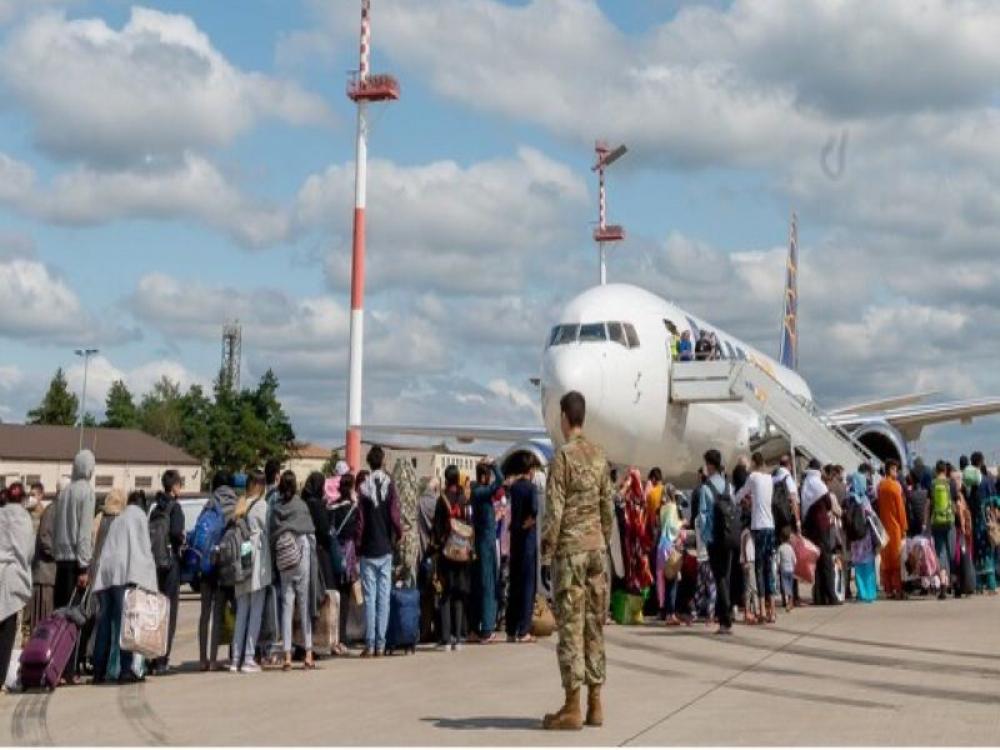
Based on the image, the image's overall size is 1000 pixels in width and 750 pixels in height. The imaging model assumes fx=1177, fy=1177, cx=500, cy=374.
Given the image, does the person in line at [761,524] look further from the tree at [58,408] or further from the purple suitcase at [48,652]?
the tree at [58,408]

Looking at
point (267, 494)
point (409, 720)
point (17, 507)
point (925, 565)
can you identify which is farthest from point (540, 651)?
point (925, 565)

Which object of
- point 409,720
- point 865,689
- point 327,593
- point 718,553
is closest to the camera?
point 409,720

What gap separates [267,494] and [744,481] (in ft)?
19.5

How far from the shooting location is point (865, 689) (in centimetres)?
888

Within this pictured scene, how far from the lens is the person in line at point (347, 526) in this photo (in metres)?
11.7

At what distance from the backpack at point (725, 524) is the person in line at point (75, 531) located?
6378 millimetres

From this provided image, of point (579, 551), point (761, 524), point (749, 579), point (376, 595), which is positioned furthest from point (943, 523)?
point (579, 551)

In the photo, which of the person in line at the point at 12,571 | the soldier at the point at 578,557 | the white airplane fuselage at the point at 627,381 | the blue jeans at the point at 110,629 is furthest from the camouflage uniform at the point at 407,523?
the white airplane fuselage at the point at 627,381

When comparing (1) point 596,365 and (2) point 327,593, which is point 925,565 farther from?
(2) point 327,593

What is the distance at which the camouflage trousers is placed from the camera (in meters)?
7.47

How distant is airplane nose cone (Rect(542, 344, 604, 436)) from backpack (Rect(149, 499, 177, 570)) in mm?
8768

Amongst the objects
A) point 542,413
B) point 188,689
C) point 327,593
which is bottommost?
point 188,689

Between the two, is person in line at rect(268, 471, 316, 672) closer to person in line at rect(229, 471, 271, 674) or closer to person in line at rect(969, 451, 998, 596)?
person in line at rect(229, 471, 271, 674)

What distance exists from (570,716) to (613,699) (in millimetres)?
1339
